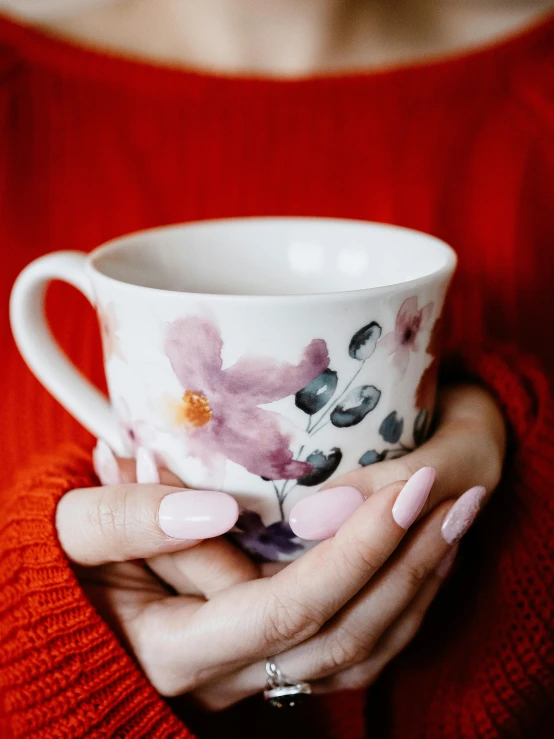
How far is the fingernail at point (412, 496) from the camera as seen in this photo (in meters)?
0.41

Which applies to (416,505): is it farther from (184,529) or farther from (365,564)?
(184,529)

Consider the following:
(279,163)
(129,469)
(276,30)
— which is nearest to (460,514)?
(129,469)

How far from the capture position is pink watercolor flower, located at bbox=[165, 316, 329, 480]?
1.24 ft

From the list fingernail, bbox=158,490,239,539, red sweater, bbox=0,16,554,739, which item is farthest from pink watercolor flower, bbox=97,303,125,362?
red sweater, bbox=0,16,554,739

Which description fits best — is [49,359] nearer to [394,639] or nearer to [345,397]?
[345,397]

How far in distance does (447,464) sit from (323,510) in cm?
10

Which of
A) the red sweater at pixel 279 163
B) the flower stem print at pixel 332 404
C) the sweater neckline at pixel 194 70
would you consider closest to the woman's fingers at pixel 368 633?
the flower stem print at pixel 332 404

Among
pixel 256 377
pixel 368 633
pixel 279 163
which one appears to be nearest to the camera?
pixel 256 377

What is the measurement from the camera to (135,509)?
1.44ft

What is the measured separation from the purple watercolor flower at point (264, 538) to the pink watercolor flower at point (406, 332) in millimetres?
139

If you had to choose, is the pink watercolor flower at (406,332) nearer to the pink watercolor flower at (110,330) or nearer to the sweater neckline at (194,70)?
the pink watercolor flower at (110,330)

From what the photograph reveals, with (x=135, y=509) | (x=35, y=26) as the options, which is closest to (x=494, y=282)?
(x=135, y=509)

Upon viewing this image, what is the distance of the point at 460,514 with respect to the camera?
1.52 feet

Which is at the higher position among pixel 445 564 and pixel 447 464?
pixel 447 464
